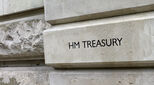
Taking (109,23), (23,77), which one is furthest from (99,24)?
(23,77)

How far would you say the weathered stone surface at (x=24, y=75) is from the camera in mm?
2074

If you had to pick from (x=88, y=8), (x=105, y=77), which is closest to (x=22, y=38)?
(x=88, y=8)

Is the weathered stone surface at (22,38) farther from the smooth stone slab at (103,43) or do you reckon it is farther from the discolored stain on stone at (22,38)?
the smooth stone slab at (103,43)

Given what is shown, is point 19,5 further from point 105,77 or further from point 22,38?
point 105,77

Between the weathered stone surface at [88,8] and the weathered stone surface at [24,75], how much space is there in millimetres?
535

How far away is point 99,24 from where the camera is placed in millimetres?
1585

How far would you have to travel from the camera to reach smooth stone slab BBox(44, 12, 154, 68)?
1.43 metres

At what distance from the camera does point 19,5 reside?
217 cm

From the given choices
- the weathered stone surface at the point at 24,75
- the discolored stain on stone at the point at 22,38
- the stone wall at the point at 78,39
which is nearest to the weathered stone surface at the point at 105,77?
the stone wall at the point at 78,39

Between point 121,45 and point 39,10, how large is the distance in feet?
3.04

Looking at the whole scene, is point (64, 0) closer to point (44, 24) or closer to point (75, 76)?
point (44, 24)

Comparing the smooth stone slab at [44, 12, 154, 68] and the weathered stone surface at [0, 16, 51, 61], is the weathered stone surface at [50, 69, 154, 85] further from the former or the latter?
the weathered stone surface at [0, 16, 51, 61]

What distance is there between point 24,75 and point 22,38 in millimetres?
370

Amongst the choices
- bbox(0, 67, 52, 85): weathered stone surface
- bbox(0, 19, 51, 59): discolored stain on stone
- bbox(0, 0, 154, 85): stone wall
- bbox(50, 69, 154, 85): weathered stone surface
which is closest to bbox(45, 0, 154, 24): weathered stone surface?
bbox(0, 0, 154, 85): stone wall
